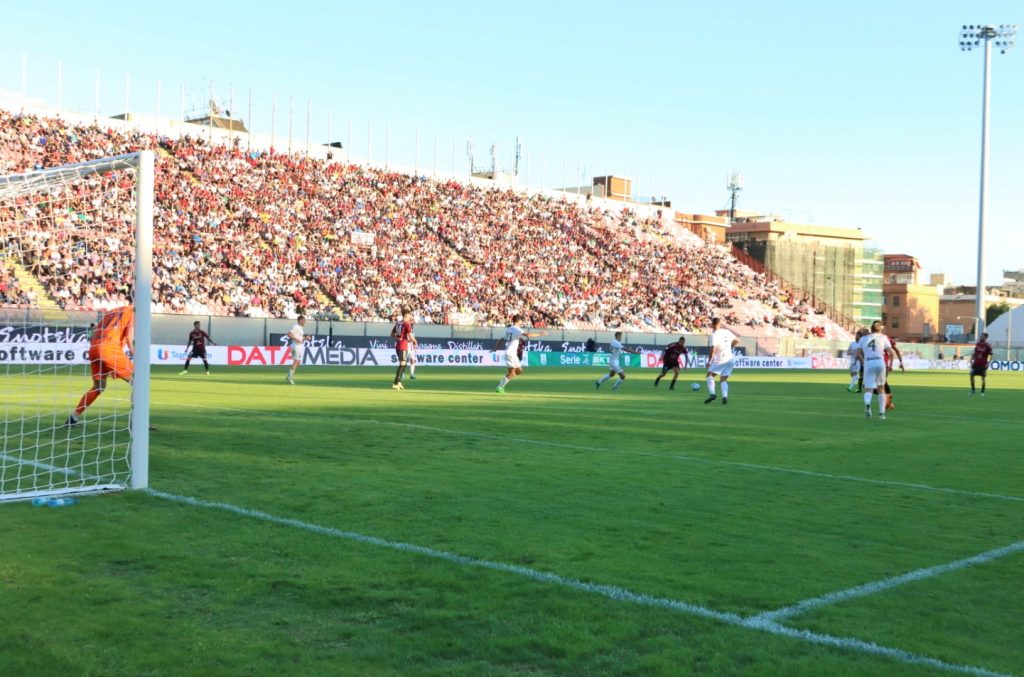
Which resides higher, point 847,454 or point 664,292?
point 664,292

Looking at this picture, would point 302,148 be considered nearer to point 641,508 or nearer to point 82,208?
point 82,208

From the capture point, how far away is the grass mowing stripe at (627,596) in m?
4.79

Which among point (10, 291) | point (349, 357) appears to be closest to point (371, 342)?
point (349, 357)

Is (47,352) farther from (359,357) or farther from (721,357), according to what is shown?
(721,357)

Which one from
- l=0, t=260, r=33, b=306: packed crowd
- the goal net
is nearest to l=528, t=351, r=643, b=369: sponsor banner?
l=0, t=260, r=33, b=306: packed crowd

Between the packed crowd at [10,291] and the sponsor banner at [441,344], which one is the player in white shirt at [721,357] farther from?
the sponsor banner at [441,344]

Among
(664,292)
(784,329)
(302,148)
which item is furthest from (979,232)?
(302,148)

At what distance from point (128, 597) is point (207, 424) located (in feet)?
32.3

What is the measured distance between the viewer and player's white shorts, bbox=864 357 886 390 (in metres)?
19.2

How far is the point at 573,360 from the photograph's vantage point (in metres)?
52.2

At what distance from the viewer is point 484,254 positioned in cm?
5791

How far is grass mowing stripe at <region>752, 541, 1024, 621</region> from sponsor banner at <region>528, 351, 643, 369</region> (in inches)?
1684

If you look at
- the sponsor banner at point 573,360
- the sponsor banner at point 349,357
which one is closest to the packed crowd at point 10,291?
the sponsor banner at point 349,357

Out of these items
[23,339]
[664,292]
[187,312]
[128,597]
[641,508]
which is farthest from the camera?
[664,292]
